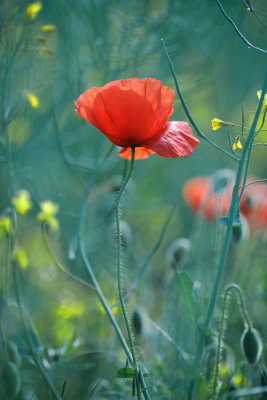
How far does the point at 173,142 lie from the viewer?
0.50m

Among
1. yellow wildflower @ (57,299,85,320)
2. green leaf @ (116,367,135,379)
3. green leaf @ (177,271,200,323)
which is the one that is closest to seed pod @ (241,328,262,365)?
green leaf @ (177,271,200,323)

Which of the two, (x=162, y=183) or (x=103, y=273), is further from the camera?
(x=162, y=183)

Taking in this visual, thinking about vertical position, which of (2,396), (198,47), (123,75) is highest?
(198,47)

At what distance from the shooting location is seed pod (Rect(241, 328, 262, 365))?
0.58 meters

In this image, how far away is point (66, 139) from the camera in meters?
1.13

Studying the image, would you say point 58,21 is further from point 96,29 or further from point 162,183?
point 162,183

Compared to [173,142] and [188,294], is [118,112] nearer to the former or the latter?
[173,142]

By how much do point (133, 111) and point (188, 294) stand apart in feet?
0.88

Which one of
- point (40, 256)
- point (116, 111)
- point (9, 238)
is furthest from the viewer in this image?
point (40, 256)

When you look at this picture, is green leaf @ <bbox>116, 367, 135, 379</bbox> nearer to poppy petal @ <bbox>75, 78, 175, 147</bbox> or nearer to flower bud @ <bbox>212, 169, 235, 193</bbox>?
poppy petal @ <bbox>75, 78, 175, 147</bbox>

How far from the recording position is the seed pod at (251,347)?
58 centimetres

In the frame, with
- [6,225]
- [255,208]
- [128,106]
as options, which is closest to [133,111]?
[128,106]

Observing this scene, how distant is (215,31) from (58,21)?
14.8 inches

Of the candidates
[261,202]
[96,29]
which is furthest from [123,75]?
[261,202]
